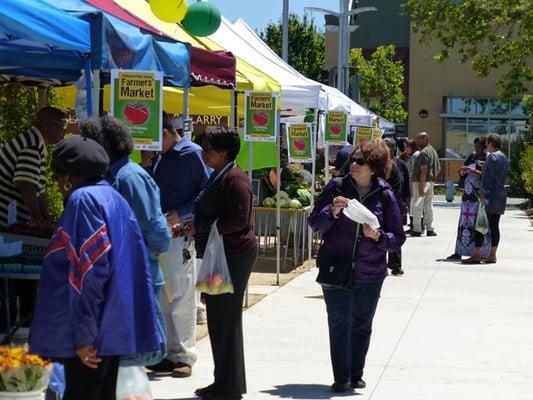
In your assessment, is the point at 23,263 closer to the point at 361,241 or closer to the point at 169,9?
the point at 361,241

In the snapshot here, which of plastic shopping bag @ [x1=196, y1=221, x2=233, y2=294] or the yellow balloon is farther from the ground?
the yellow balloon

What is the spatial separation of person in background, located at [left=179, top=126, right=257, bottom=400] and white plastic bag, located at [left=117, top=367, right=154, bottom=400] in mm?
1826

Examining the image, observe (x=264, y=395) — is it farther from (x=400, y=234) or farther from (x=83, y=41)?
(x=83, y=41)

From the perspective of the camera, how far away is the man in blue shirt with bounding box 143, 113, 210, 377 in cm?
782

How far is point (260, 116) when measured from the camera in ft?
38.3

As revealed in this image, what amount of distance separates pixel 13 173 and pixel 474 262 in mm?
9639

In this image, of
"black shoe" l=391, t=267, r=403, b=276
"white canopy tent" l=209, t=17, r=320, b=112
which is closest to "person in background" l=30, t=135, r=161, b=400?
"white canopy tent" l=209, t=17, r=320, b=112

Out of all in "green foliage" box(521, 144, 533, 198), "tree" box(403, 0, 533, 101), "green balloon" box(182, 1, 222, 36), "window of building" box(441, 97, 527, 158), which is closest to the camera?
"green balloon" box(182, 1, 222, 36)

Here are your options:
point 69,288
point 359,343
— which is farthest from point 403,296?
point 69,288

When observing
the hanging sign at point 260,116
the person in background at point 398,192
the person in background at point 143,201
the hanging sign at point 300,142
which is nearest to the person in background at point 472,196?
the person in background at point 398,192

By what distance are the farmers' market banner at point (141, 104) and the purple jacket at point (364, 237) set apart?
1194mm

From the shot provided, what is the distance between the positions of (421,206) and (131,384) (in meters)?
16.0

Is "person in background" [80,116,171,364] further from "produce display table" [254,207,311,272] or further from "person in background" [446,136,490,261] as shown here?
"person in background" [446,136,490,261]

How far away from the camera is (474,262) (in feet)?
53.6
